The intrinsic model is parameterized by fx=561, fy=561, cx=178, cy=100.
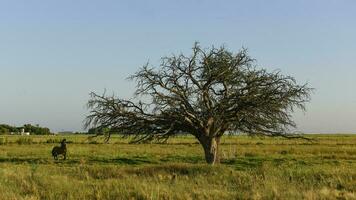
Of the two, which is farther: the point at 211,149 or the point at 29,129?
the point at 29,129

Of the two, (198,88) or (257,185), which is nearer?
(257,185)

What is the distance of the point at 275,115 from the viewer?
95.2ft

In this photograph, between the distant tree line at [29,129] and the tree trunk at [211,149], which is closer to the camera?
the tree trunk at [211,149]

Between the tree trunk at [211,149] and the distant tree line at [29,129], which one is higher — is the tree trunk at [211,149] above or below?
below

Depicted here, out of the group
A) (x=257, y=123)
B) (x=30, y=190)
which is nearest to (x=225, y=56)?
(x=257, y=123)

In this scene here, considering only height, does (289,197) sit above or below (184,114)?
below

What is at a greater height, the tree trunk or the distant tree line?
the distant tree line

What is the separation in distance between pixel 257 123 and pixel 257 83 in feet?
7.24

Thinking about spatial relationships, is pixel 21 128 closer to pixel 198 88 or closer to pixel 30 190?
pixel 198 88

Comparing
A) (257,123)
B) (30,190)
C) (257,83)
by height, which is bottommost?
(30,190)

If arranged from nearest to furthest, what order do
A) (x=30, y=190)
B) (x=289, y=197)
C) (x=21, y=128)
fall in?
(x=289, y=197) → (x=30, y=190) → (x=21, y=128)

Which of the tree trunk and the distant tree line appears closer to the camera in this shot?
the tree trunk

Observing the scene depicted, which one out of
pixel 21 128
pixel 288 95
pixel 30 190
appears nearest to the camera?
pixel 30 190

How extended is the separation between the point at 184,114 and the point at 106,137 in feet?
14.0
